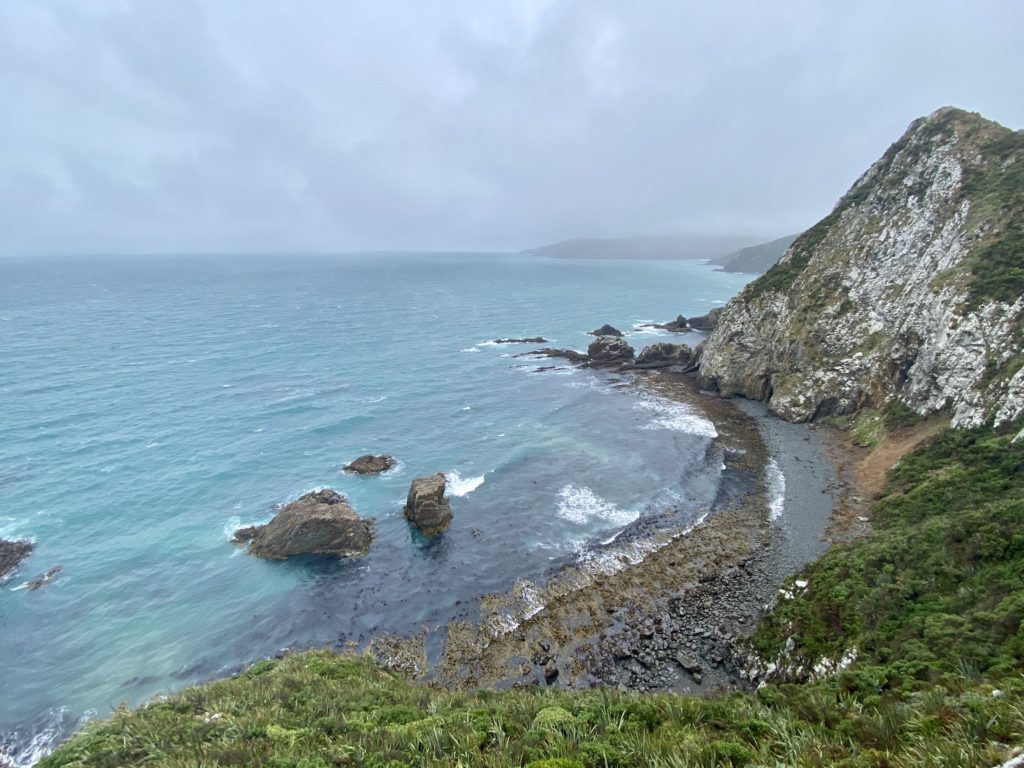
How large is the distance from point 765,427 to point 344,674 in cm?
5141

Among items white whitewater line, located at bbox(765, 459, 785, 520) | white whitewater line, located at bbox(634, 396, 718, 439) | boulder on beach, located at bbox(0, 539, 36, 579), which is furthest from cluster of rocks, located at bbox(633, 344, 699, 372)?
boulder on beach, located at bbox(0, 539, 36, 579)

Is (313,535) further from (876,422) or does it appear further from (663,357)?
(663,357)

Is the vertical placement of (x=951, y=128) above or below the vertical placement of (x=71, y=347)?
above

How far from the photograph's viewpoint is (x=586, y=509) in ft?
141

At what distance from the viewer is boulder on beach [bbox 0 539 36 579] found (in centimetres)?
3612

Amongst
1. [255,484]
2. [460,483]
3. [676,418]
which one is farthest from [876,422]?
[255,484]

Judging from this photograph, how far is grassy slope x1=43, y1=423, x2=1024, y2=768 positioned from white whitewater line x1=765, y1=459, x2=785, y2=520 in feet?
38.0

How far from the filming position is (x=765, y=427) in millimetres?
56844

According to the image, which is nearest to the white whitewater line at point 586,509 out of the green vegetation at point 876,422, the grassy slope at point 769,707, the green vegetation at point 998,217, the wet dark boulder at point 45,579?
the grassy slope at point 769,707

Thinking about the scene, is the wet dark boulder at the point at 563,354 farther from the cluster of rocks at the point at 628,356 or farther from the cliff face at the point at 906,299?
the cliff face at the point at 906,299

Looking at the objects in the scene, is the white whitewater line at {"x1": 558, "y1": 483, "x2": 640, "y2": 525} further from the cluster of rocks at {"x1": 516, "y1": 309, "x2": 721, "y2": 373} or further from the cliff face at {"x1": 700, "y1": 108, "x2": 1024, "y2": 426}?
the cluster of rocks at {"x1": 516, "y1": 309, "x2": 721, "y2": 373}

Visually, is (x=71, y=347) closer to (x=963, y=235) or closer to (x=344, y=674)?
(x=344, y=674)

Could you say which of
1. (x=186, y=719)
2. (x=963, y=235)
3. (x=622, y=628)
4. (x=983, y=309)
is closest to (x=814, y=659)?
(x=622, y=628)

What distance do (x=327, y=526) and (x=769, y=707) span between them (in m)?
31.8
